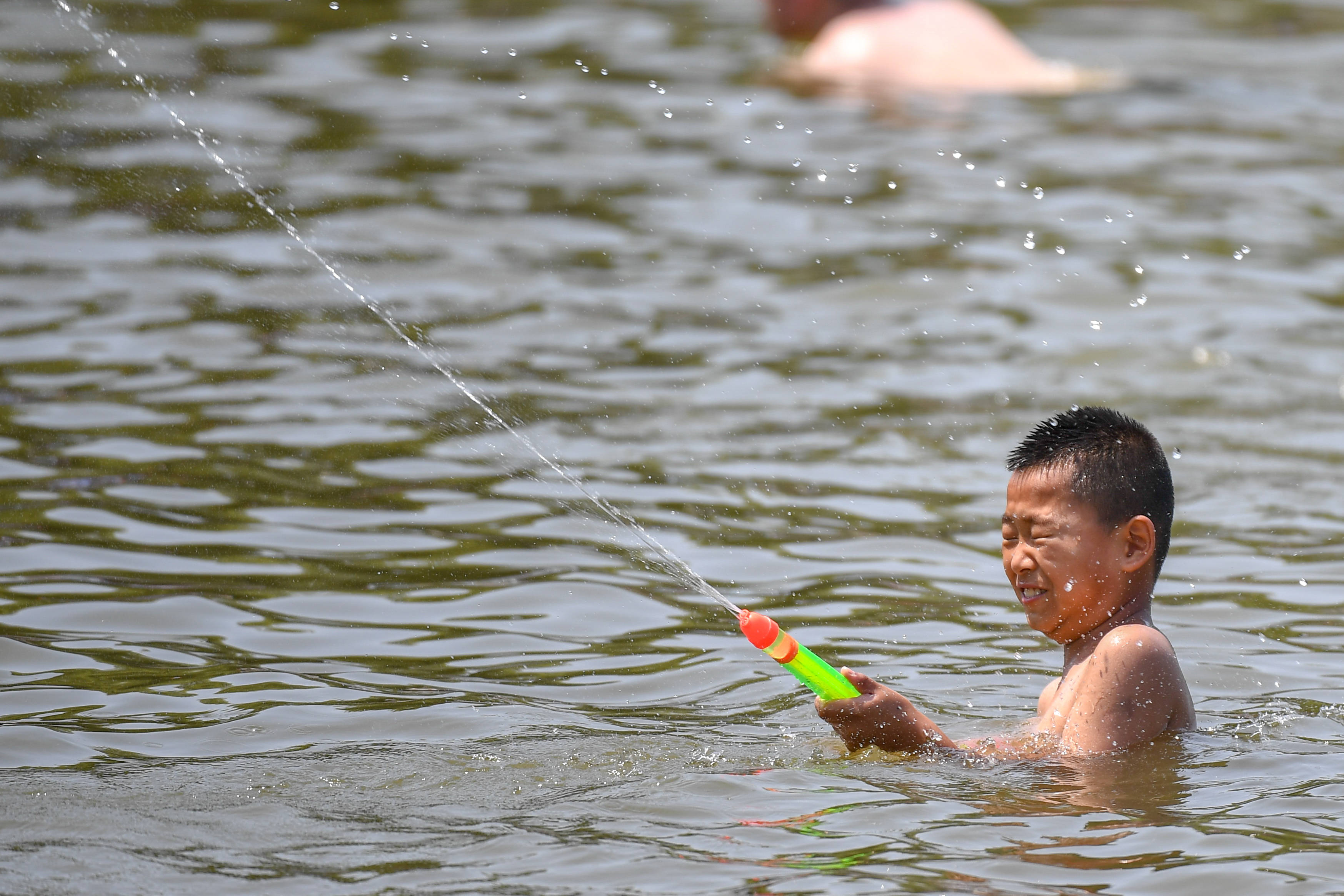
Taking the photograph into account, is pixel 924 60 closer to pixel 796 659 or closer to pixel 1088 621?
pixel 1088 621

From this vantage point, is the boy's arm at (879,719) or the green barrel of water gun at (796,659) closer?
the green barrel of water gun at (796,659)

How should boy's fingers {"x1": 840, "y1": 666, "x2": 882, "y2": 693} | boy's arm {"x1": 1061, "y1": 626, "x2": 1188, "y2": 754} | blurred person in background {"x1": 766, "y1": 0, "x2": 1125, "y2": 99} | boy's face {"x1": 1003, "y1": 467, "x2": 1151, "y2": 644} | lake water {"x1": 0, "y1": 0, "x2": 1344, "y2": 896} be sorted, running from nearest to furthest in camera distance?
lake water {"x1": 0, "y1": 0, "x2": 1344, "y2": 896} < boy's fingers {"x1": 840, "y1": 666, "x2": 882, "y2": 693} < boy's arm {"x1": 1061, "y1": 626, "x2": 1188, "y2": 754} < boy's face {"x1": 1003, "y1": 467, "x2": 1151, "y2": 644} < blurred person in background {"x1": 766, "y1": 0, "x2": 1125, "y2": 99}

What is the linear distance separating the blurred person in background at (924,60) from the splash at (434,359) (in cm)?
489

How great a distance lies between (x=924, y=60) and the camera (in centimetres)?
1467

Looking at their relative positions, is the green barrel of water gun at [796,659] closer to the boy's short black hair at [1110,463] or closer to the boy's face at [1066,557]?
the boy's face at [1066,557]

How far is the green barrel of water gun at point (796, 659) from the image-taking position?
13.7 feet

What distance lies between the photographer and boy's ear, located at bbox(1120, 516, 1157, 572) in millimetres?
4652

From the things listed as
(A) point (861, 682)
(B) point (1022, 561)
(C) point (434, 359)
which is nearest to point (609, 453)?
(C) point (434, 359)

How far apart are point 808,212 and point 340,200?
2.78 meters

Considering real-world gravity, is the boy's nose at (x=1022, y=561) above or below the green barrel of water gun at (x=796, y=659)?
above

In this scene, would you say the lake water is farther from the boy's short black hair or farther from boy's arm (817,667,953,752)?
the boy's short black hair

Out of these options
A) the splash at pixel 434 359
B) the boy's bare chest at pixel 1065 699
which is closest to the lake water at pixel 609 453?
the splash at pixel 434 359

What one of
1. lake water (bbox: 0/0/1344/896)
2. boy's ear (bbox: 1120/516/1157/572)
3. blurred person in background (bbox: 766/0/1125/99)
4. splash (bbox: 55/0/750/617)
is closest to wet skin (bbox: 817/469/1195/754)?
boy's ear (bbox: 1120/516/1157/572)

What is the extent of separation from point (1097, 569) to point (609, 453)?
3143 mm
